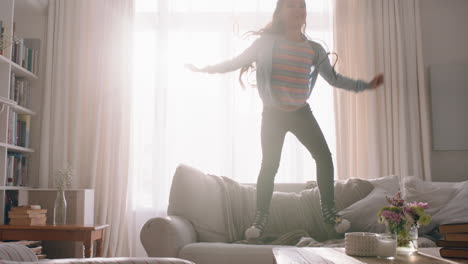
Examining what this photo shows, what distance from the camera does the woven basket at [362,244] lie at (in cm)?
157

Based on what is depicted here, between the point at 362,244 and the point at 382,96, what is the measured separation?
2970mm

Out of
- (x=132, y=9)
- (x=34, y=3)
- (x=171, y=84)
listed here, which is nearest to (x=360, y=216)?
(x=171, y=84)

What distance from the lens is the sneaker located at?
109 inches

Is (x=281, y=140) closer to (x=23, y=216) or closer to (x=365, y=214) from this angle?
(x=365, y=214)

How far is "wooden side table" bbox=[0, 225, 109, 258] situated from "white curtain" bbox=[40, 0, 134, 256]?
0.95 m

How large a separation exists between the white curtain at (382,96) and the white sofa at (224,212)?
3.62 ft

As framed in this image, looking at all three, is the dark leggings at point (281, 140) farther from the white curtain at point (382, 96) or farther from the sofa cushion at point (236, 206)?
the white curtain at point (382, 96)

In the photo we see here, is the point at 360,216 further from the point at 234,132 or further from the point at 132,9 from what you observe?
the point at 132,9

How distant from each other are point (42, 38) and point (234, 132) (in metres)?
1.80

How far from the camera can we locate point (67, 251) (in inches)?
149

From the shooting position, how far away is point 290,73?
2965 mm

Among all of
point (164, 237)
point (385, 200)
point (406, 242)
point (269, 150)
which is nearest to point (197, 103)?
point (269, 150)

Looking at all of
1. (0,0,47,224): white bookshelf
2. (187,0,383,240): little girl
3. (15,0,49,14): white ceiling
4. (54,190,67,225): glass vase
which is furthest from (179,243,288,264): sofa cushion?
(15,0,49,14): white ceiling

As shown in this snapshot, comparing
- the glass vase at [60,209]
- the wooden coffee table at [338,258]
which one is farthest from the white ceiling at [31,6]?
the wooden coffee table at [338,258]
